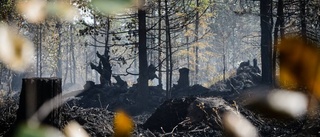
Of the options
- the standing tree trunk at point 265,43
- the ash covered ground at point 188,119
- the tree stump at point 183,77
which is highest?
the standing tree trunk at point 265,43

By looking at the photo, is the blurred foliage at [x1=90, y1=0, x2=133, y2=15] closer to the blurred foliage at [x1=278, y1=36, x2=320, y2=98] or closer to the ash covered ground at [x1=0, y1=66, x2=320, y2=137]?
the ash covered ground at [x1=0, y1=66, x2=320, y2=137]

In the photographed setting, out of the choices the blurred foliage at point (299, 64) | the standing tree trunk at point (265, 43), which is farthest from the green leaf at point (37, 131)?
the standing tree trunk at point (265, 43)

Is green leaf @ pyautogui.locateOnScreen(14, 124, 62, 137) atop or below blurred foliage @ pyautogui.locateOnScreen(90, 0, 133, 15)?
below

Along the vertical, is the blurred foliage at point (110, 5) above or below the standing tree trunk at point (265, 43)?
above

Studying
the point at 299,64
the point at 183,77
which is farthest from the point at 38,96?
the point at 183,77

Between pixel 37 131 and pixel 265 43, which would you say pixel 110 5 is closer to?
pixel 265 43

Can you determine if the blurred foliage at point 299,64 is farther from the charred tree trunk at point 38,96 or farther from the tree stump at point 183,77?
the charred tree trunk at point 38,96

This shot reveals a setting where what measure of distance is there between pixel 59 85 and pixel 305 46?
12.6 metres

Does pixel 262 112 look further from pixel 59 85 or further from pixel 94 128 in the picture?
pixel 59 85

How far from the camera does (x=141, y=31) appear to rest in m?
18.0

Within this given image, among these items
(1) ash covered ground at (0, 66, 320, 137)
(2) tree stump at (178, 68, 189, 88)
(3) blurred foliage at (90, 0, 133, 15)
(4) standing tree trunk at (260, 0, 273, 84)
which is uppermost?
(3) blurred foliage at (90, 0, 133, 15)

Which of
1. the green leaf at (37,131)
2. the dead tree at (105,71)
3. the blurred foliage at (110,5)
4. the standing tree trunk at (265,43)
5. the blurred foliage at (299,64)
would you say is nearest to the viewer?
the green leaf at (37,131)

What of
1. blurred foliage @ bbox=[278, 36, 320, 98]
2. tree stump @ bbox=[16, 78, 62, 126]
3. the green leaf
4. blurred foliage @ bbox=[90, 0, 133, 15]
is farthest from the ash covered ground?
blurred foliage @ bbox=[90, 0, 133, 15]

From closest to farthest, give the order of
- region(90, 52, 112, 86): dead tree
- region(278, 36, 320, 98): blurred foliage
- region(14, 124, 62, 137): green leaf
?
region(14, 124, 62, 137): green leaf < region(278, 36, 320, 98): blurred foliage < region(90, 52, 112, 86): dead tree
